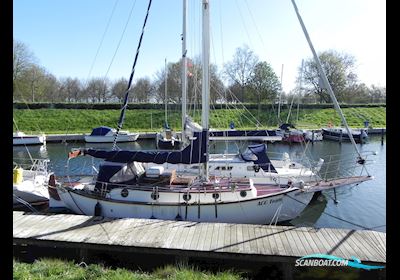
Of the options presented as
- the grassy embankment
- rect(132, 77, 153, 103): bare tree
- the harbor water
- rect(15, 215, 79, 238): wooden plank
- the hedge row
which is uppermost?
rect(132, 77, 153, 103): bare tree

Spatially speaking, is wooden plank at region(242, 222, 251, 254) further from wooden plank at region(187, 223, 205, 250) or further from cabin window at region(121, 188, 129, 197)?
cabin window at region(121, 188, 129, 197)

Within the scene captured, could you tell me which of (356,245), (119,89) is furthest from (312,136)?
(119,89)

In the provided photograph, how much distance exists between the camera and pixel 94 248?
923 cm

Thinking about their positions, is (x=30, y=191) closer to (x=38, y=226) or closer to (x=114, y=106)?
(x=38, y=226)

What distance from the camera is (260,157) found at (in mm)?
17844

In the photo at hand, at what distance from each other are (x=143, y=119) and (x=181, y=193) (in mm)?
43087

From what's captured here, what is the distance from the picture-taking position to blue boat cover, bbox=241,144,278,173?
17.6 m

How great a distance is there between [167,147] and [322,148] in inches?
751

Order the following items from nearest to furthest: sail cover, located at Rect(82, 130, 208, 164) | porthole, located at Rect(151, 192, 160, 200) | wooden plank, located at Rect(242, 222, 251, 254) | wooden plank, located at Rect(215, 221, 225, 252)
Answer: wooden plank, located at Rect(242, 222, 251, 254)
wooden plank, located at Rect(215, 221, 225, 252)
porthole, located at Rect(151, 192, 160, 200)
sail cover, located at Rect(82, 130, 208, 164)

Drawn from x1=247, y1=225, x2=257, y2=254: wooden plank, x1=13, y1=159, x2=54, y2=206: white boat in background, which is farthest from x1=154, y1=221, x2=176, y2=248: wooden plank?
x1=13, y1=159, x2=54, y2=206: white boat in background

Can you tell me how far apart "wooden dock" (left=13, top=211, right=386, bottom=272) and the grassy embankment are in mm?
36672

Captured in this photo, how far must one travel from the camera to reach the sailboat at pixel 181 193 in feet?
39.1
